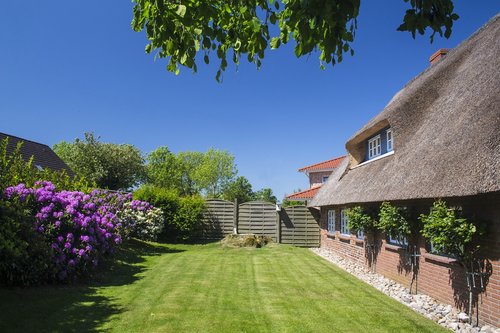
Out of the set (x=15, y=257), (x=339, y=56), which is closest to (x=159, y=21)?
(x=339, y=56)

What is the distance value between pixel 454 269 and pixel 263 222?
13.7 meters

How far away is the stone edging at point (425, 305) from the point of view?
611 centimetres

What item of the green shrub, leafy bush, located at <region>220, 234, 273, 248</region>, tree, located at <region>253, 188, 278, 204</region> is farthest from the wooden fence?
tree, located at <region>253, 188, 278, 204</region>

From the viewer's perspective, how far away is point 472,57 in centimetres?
959

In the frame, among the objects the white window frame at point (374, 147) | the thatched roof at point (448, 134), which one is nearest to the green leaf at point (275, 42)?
the thatched roof at point (448, 134)

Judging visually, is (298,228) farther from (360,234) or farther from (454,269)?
(454,269)

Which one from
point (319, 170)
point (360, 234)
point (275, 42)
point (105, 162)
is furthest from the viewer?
point (105, 162)

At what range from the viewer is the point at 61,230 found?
8.39m

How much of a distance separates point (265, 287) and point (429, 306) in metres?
3.63

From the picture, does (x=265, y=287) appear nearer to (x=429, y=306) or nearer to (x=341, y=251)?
(x=429, y=306)

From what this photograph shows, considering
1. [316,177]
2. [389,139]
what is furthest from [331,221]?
[316,177]

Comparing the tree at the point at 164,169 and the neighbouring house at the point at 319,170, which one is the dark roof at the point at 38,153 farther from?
the tree at the point at 164,169

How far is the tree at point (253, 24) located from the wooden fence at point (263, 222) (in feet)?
51.9

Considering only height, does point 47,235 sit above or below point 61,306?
above
